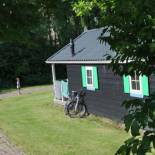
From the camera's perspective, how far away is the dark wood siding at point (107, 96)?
746 inches

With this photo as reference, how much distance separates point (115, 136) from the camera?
16.2 meters

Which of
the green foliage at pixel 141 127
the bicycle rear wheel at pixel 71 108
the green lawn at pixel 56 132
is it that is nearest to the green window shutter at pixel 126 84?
the green lawn at pixel 56 132

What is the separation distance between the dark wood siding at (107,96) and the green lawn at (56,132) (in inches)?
17.6

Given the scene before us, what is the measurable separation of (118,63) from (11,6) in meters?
2.38

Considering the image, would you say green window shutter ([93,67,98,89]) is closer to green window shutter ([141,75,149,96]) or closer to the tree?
green window shutter ([141,75,149,96])

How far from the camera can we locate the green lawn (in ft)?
48.0

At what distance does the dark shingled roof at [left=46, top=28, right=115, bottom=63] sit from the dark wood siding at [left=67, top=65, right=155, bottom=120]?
1.75 feet

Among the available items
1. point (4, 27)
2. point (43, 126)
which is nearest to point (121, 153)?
point (4, 27)

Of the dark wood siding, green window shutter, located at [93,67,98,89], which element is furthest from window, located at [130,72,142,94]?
green window shutter, located at [93,67,98,89]

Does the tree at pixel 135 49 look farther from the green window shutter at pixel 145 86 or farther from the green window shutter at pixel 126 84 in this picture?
the green window shutter at pixel 126 84

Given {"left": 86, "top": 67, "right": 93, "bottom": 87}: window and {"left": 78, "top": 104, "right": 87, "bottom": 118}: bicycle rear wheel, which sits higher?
{"left": 86, "top": 67, "right": 93, "bottom": 87}: window

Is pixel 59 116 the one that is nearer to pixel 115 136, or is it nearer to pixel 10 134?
pixel 10 134

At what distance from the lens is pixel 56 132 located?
17.9 meters

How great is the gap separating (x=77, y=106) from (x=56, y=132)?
13.0 ft
